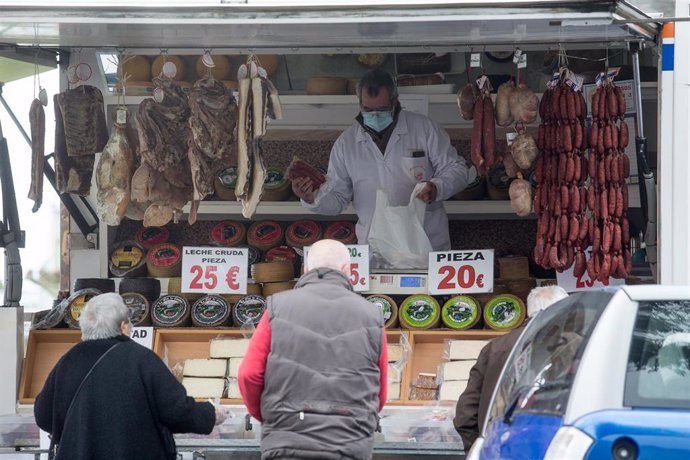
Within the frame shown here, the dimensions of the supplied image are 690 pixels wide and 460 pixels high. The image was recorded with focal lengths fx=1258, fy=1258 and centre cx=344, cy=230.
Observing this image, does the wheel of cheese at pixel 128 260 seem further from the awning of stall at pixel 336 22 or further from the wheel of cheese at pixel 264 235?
the awning of stall at pixel 336 22

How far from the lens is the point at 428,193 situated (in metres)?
8.50

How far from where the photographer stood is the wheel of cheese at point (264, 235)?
9078 millimetres

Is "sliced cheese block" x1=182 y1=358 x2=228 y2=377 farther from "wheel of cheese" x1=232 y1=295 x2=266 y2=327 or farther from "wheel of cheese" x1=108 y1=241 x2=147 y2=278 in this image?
"wheel of cheese" x1=108 y1=241 x2=147 y2=278

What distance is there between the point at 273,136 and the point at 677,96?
12.4 ft

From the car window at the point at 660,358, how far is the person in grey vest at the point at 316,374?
1.59 metres

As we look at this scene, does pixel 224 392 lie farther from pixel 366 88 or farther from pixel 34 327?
pixel 366 88

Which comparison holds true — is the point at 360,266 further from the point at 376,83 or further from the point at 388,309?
the point at 376,83

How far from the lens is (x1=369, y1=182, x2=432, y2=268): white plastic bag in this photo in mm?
8531

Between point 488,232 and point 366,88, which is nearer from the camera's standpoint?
point 366,88

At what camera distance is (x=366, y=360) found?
18.1ft

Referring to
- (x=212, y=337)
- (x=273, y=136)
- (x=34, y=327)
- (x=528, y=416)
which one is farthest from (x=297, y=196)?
(x=528, y=416)

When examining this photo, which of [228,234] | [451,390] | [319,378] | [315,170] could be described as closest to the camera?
[319,378]

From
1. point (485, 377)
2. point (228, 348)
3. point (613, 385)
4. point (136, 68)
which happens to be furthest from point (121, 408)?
point (136, 68)

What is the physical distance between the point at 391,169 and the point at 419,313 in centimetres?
132
